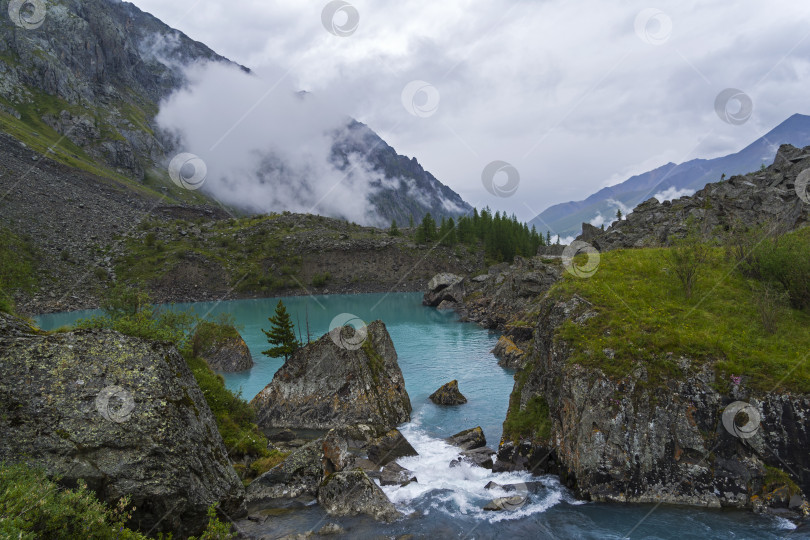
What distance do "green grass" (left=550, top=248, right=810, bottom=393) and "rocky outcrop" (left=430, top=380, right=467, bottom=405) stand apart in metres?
17.2

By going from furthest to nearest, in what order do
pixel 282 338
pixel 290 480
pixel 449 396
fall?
pixel 282 338, pixel 449 396, pixel 290 480

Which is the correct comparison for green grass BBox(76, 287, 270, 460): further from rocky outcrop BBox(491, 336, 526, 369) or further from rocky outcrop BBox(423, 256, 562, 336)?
rocky outcrop BBox(423, 256, 562, 336)

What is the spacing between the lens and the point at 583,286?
1214 inches

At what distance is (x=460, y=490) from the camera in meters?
24.7

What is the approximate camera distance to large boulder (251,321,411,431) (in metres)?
37.8

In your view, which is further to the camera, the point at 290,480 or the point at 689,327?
the point at 689,327

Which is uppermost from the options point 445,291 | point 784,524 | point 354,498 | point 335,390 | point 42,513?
point 445,291

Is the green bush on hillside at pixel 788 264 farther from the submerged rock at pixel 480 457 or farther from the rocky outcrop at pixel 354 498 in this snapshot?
the rocky outcrop at pixel 354 498

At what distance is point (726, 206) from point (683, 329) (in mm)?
65450

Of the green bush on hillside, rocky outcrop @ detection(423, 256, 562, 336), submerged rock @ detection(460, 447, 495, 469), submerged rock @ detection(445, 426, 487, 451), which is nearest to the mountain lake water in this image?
submerged rock @ detection(460, 447, 495, 469)

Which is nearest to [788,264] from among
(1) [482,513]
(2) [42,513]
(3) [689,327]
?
(3) [689,327]

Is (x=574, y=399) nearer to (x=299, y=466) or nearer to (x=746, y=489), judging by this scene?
(x=746, y=489)

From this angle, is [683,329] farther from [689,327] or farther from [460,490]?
[460,490]

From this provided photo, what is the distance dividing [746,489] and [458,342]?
58.3 meters
